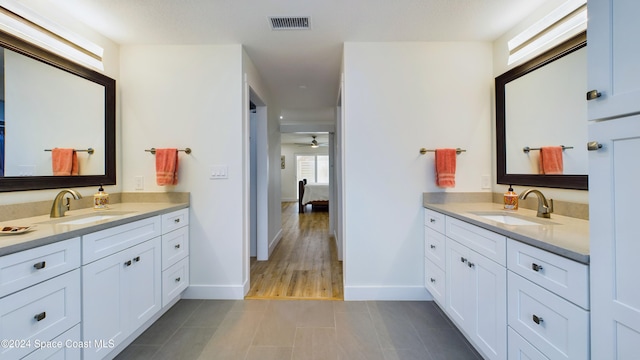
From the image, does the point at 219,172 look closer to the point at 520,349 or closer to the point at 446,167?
the point at 446,167

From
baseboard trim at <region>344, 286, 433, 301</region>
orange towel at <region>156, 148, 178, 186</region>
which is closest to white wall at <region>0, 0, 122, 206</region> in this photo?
orange towel at <region>156, 148, 178, 186</region>

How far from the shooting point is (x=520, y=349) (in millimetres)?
1185

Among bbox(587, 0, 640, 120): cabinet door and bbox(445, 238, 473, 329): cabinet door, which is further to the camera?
bbox(445, 238, 473, 329): cabinet door

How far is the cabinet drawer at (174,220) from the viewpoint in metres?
1.99

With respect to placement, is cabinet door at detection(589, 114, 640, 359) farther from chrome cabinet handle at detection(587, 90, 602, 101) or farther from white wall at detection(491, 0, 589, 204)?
white wall at detection(491, 0, 589, 204)

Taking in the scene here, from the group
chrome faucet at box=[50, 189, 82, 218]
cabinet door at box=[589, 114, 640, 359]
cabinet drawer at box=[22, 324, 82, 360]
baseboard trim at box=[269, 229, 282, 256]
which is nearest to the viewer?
cabinet door at box=[589, 114, 640, 359]

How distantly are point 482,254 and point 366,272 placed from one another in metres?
1.07

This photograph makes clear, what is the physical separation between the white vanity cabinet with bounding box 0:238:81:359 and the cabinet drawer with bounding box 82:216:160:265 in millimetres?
62

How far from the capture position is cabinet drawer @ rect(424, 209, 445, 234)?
6.52 feet

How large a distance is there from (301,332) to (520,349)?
1.29 metres

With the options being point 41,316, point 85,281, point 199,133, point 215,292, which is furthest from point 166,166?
point 41,316

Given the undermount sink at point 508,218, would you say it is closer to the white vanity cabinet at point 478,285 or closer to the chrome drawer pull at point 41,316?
the white vanity cabinet at point 478,285

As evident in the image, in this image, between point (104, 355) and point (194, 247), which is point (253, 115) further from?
point (104, 355)

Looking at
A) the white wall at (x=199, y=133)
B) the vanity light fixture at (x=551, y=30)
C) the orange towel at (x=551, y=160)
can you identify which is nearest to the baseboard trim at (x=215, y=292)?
the white wall at (x=199, y=133)
